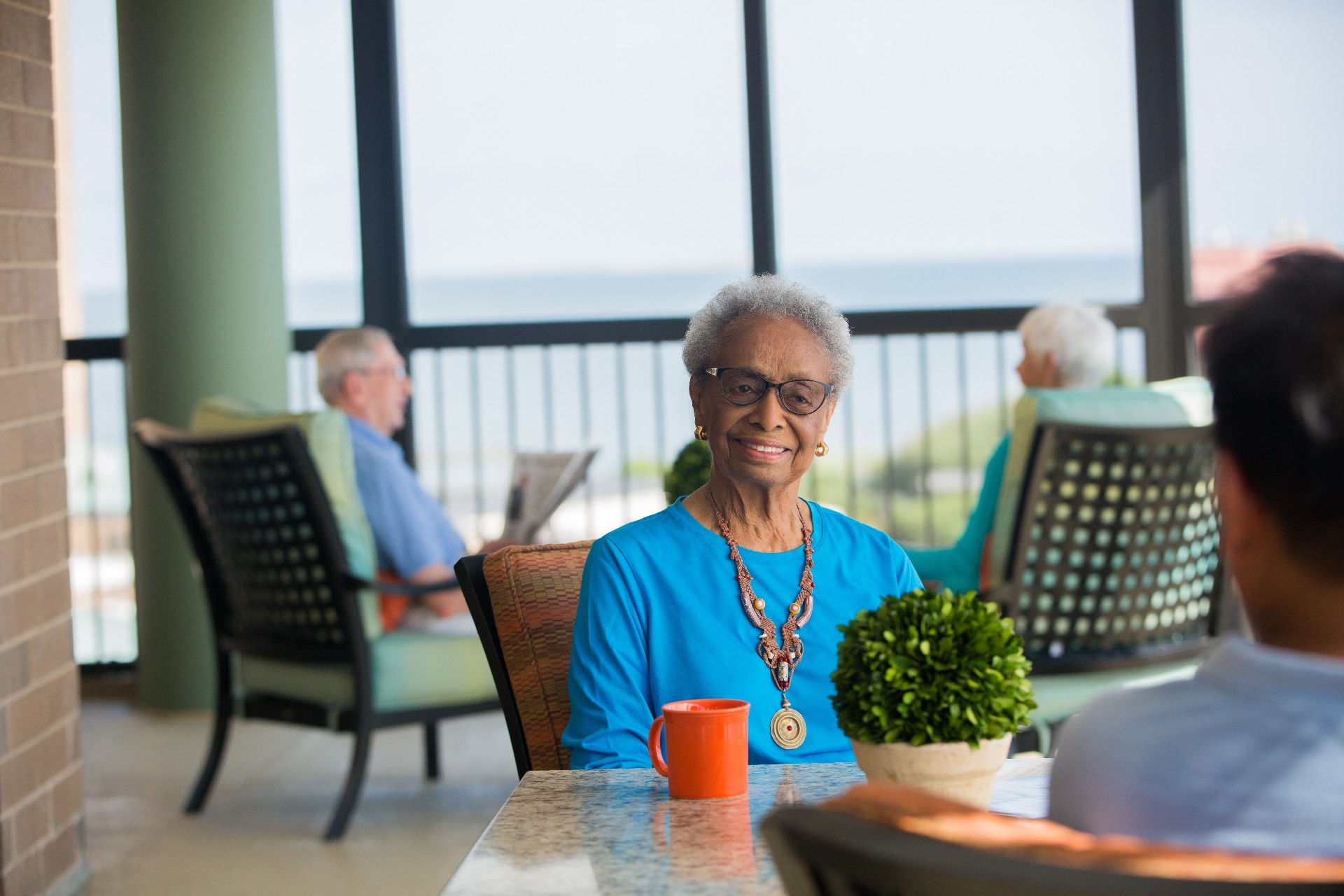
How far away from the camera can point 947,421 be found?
16.8 feet

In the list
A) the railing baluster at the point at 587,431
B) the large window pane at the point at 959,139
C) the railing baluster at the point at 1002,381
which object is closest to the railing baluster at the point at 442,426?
the railing baluster at the point at 587,431

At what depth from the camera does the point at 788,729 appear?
5.10ft

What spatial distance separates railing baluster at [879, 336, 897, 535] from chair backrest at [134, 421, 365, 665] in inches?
88.6

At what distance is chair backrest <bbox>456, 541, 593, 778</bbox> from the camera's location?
167 cm

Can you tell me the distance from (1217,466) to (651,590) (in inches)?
36.8

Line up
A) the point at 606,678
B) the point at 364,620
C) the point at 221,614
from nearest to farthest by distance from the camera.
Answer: the point at 606,678 < the point at 364,620 < the point at 221,614

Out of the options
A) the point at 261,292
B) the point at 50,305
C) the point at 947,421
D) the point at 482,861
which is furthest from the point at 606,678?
the point at 947,421

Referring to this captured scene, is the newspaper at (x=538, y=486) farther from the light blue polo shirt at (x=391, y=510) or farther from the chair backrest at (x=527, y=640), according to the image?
the chair backrest at (x=527, y=640)

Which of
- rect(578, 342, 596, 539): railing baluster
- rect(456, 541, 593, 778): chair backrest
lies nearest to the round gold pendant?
rect(456, 541, 593, 778): chair backrest

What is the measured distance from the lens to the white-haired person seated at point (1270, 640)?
675 millimetres

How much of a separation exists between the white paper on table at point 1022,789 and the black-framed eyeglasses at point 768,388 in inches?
21.8

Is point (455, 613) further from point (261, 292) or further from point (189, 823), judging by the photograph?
point (261, 292)

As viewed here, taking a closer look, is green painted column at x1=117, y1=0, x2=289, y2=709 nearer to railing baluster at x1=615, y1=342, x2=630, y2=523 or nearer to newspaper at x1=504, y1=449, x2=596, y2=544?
railing baluster at x1=615, y1=342, x2=630, y2=523

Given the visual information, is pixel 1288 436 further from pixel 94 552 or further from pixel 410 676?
pixel 94 552
